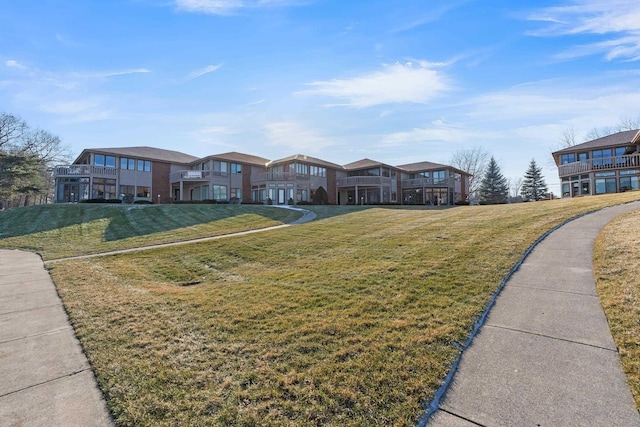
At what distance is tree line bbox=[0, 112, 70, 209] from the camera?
31844 mm

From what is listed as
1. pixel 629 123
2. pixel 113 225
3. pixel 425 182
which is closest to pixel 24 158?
pixel 113 225

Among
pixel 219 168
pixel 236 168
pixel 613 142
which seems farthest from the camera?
pixel 236 168

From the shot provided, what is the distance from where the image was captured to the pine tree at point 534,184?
48.6 meters

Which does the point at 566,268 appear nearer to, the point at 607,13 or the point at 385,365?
the point at 385,365

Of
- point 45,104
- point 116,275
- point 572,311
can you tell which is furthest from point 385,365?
point 45,104

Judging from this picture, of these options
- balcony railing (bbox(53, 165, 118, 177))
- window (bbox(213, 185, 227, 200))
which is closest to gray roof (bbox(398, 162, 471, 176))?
window (bbox(213, 185, 227, 200))

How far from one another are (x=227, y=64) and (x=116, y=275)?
30.4 feet

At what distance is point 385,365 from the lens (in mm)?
3021

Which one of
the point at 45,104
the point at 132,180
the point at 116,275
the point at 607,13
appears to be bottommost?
the point at 116,275

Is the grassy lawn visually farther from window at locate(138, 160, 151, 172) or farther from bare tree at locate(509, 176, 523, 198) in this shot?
bare tree at locate(509, 176, 523, 198)

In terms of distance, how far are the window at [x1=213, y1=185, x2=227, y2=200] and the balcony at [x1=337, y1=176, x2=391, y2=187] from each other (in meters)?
14.0

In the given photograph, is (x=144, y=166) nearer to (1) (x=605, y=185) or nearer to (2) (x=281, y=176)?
(2) (x=281, y=176)

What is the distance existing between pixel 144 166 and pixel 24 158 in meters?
14.4

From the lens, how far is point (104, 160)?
28.7m
